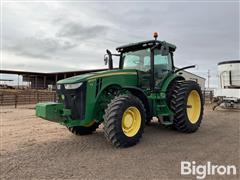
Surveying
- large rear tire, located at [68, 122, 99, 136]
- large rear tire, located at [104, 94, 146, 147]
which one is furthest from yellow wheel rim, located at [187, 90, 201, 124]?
large rear tire, located at [68, 122, 99, 136]

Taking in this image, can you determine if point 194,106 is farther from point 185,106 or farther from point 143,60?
point 143,60

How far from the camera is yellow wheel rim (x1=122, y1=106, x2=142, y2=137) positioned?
517 cm

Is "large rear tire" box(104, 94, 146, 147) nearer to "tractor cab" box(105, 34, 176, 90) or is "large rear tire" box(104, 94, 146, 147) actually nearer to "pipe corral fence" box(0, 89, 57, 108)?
"tractor cab" box(105, 34, 176, 90)

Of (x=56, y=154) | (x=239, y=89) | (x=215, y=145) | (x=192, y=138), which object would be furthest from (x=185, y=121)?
(x=239, y=89)

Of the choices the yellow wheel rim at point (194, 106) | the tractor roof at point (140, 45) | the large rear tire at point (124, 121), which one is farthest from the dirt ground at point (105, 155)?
the tractor roof at point (140, 45)

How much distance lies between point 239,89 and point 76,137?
10.2 m

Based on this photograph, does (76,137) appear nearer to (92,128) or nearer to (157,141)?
(92,128)

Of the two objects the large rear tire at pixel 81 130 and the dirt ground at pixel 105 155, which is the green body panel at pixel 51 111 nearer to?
the dirt ground at pixel 105 155

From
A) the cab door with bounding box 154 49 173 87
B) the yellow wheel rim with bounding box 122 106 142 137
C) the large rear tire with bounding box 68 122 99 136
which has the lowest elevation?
the large rear tire with bounding box 68 122 99 136

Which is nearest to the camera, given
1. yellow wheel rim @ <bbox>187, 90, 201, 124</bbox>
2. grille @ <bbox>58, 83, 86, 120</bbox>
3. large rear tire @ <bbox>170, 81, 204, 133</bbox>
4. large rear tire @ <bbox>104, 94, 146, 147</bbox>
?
large rear tire @ <bbox>104, 94, 146, 147</bbox>

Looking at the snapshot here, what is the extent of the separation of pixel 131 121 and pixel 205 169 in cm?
183

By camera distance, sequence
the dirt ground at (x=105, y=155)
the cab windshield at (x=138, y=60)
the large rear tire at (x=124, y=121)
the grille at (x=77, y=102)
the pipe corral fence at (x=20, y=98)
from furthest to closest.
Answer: the pipe corral fence at (x=20, y=98)
the cab windshield at (x=138, y=60)
the grille at (x=77, y=102)
the large rear tire at (x=124, y=121)
the dirt ground at (x=105, y=155)

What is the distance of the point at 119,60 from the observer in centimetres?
715

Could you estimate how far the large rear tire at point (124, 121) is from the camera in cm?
484
